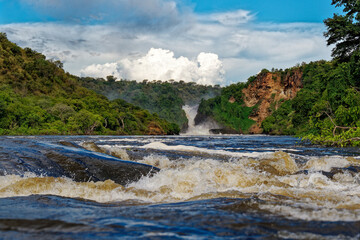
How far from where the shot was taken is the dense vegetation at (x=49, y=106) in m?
49.2

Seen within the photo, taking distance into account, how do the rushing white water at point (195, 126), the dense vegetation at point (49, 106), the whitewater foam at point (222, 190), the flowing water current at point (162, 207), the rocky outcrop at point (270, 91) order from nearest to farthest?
the flowing water current at point (162, 207) < the whitewater foam at point (222, 190) < the dense vegetation at point (49, 106) < the rocky outcrop at point (270, 91) < the rushing white water at point (195, 126)

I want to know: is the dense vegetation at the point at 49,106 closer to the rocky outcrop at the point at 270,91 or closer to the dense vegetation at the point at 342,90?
the rocky outcrop at the point at 270,91

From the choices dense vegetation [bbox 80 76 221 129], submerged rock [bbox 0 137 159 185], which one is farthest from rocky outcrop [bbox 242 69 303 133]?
submerged rock [bbox 0 137 159 185]

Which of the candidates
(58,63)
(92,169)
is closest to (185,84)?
(58,63)

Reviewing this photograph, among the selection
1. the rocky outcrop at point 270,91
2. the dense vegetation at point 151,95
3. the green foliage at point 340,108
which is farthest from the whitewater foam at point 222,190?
the dense vegetation at point 151,95

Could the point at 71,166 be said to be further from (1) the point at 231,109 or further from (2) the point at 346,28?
(1) the point at 231,109

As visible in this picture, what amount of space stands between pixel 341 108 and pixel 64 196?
18161mm

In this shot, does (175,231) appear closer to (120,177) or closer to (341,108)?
(120,177)

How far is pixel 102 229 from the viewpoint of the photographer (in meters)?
3.10

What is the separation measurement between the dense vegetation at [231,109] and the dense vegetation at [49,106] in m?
32.7

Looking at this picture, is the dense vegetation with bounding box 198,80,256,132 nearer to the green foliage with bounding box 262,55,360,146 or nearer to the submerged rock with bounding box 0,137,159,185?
the green foliage with bounding box 262,55,360,146

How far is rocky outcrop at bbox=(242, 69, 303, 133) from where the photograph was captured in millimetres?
107625

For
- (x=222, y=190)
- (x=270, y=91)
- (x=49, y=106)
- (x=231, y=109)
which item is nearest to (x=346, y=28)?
(x=222, y=190)

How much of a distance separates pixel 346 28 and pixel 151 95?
11797 centimetres
